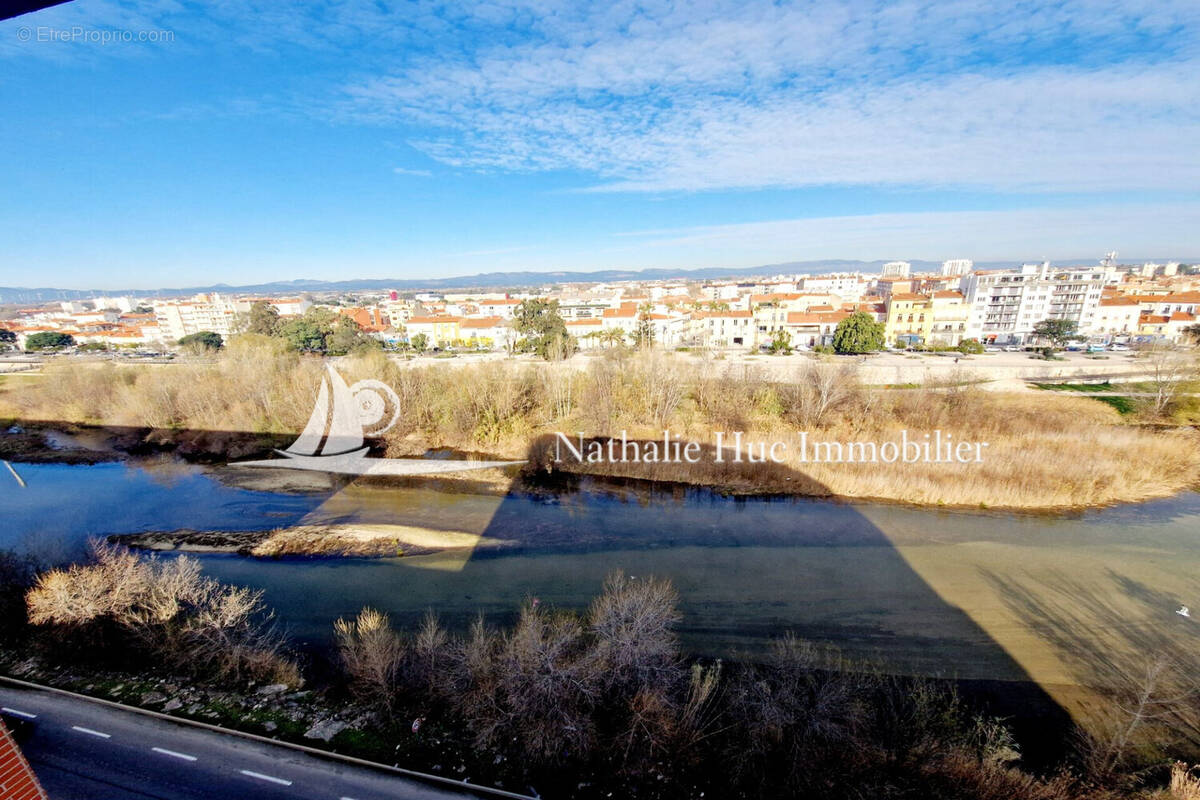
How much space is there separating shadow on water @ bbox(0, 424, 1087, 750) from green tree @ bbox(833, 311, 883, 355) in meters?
23.0

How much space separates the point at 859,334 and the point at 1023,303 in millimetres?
19497

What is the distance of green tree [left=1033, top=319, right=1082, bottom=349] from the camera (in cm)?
3647

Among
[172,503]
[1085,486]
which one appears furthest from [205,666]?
[1085,486]

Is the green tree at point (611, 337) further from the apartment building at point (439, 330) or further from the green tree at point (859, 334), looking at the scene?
the apartment building at point (439, 330)

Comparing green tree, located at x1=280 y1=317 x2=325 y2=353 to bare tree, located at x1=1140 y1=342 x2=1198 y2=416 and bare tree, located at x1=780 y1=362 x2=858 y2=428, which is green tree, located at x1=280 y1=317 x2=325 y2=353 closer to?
bare tree, located at x1=780 y1=362 x2=858 y2=428

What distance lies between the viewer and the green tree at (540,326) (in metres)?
36.2

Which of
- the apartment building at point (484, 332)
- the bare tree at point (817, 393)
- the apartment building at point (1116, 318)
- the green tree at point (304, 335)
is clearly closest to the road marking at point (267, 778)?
the bare tree at point (817, 393)

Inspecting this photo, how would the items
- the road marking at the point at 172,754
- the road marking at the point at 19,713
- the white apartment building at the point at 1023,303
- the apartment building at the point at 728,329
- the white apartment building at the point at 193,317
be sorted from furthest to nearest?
the white apartment building at the point at 193,317
the apartment building at the point at 728,329
the white apartment building at the point at 1023,303
the road marking at the point at 19,713
the road marking at the point at 172,754

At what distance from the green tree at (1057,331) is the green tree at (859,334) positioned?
1331cm

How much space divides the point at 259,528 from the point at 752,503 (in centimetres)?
1646

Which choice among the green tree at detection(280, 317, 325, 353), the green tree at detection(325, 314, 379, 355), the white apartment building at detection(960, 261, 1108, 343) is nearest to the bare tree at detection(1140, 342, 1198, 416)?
the white apartment building at detection(960, 261, 1108, 343)

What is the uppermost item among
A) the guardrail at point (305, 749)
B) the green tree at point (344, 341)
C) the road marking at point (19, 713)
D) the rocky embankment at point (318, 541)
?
the green tree at point (344, 341)

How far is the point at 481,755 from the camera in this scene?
284 inches

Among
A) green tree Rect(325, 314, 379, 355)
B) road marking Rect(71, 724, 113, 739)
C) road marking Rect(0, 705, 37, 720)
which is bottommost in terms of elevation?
road marking Rect(71, 724, 113, 739)
